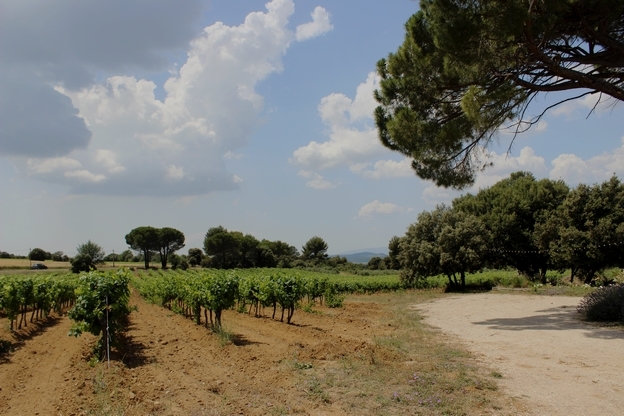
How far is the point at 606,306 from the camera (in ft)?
36.6

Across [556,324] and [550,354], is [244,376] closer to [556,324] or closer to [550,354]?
[550,354]

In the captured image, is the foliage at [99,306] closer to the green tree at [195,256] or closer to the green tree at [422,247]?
the green tree at [422,247]

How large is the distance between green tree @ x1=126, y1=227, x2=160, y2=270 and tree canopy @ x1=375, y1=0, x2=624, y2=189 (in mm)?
70340

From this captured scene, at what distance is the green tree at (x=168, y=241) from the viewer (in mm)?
76812

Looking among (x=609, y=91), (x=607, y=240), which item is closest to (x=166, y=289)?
(x=609, y=91)

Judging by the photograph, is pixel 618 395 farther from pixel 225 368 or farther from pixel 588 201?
pixel 588 201

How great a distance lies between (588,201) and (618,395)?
23.3 meters

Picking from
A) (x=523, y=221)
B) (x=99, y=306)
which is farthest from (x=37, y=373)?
(x=523, y=221)

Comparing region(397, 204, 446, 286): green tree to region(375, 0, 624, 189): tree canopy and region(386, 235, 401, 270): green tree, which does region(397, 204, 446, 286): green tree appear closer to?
region(375, 0, 624, 189): tree canopy

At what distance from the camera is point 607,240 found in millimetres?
23047

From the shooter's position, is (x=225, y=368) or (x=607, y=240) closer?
(x=225, y=368)

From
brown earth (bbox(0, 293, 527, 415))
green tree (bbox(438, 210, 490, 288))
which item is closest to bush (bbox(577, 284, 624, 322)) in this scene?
brown earth (bbox(0, 293, 527, 415))

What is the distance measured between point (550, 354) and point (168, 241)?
7717cm

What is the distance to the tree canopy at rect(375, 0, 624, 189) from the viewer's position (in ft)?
31.9
